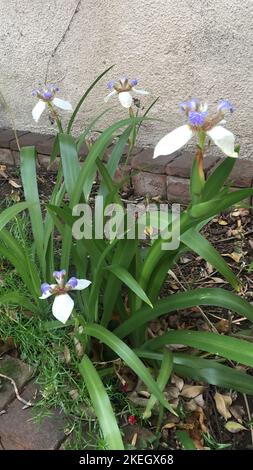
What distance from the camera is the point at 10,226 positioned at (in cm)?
208

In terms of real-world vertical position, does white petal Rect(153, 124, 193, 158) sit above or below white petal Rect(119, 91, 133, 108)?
below

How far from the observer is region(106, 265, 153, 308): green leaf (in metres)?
1.18

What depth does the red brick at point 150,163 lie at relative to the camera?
2258 millimetres

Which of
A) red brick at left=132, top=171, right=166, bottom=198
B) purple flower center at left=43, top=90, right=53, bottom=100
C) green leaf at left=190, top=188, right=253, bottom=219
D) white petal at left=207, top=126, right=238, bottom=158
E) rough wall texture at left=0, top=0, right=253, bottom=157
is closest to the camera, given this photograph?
white petal at left=207, top=126, right=238, bottom=158

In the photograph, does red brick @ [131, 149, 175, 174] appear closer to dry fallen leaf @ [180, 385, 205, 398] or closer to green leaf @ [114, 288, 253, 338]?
green leaf @ [114, 288, 253, 338]

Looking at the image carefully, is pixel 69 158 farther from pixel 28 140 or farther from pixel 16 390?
pixel 28 140

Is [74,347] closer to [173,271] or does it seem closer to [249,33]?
[173,271]

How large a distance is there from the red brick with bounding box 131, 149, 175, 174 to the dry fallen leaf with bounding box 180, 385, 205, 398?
1.15 meters

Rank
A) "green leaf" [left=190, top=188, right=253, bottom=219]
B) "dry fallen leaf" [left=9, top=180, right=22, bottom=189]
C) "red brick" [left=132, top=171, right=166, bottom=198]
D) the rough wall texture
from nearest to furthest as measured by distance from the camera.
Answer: "green leaf" [left=190, top=188, right=253, bottom=219], the rough wall texture, "red brick" [left=132, top=171, right=166, bottom=198], "dry fallen leaf" [left=9, top=180, right=22, bottom=189]

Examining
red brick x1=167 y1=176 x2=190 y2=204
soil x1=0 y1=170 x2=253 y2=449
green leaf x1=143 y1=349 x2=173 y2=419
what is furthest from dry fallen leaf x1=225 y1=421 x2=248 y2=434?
red brick x1=167 y1=176 x2=190 y2=204

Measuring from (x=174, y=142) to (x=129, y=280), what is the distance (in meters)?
0.46

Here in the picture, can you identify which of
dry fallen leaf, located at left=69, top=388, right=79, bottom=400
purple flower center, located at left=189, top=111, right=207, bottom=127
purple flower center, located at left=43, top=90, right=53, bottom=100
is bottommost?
dry fallen leaf, located at left=69, top=388, right=79, bottom=400

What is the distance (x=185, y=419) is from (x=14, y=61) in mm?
2277

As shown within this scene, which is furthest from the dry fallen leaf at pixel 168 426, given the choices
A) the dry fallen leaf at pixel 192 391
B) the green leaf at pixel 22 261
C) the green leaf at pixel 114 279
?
the green leaf at pixel 22 261
